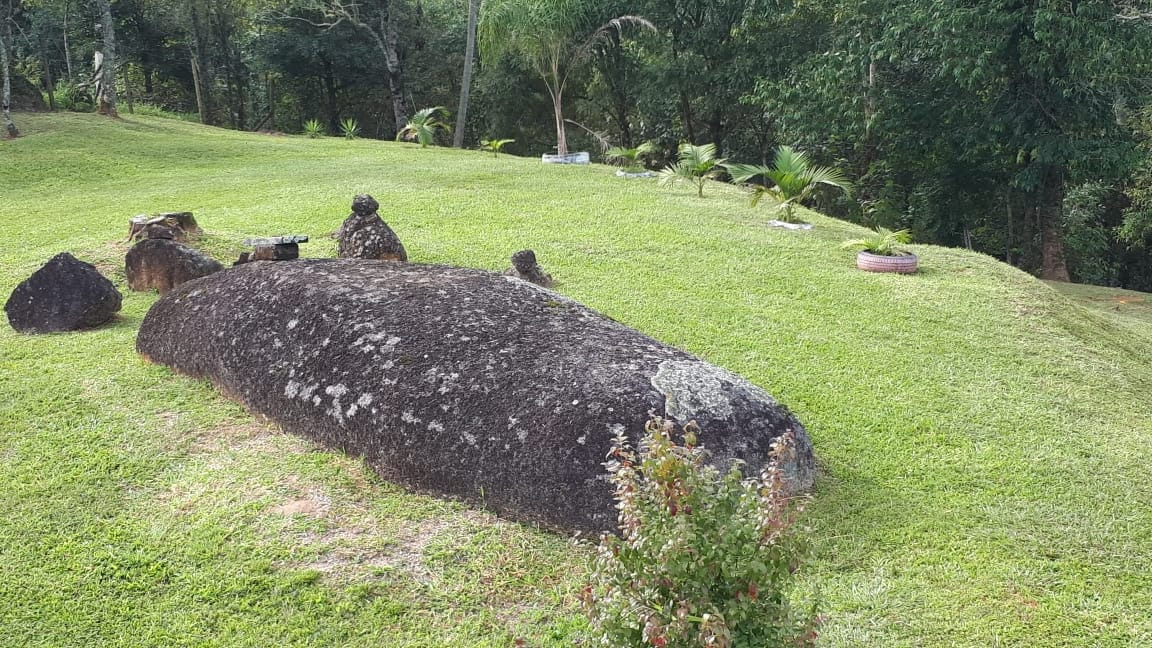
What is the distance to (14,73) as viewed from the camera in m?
24.0

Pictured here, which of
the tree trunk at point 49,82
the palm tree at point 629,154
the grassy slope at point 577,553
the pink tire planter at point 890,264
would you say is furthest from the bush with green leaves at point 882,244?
the tree trunk at point 49,82

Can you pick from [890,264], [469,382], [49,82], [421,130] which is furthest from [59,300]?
[49,82]

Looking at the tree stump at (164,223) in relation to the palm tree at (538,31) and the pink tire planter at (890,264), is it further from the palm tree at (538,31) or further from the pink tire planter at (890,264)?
the palm tree at (538,31)

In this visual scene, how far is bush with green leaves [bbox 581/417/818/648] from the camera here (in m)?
2.52

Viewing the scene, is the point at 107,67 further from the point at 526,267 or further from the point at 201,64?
the point at 526,267

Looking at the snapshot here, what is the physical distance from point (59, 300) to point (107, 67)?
16.5m

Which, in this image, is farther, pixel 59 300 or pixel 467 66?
pixel 467 66

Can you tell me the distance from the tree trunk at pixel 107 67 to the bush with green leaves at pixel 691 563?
21438 millimetres

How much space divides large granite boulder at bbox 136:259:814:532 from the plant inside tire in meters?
5.98

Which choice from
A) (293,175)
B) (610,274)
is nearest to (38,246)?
(293,175)

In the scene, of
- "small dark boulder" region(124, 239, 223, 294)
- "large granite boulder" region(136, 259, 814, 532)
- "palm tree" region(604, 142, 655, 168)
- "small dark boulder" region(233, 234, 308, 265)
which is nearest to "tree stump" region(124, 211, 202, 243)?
"small dark boulder" region(124, 239, 223, 294)

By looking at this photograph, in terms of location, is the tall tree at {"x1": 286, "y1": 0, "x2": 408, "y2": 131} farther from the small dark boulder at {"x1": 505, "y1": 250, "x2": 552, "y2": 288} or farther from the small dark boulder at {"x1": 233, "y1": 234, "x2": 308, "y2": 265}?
the small dark boulder at {"x1": 505, "y1": 250, "x2": 552, "y2": 288}

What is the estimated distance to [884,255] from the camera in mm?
10734

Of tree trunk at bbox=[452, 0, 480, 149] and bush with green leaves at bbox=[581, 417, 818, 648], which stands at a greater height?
tree trunk at bbox=[452, 0, 480, 149]
